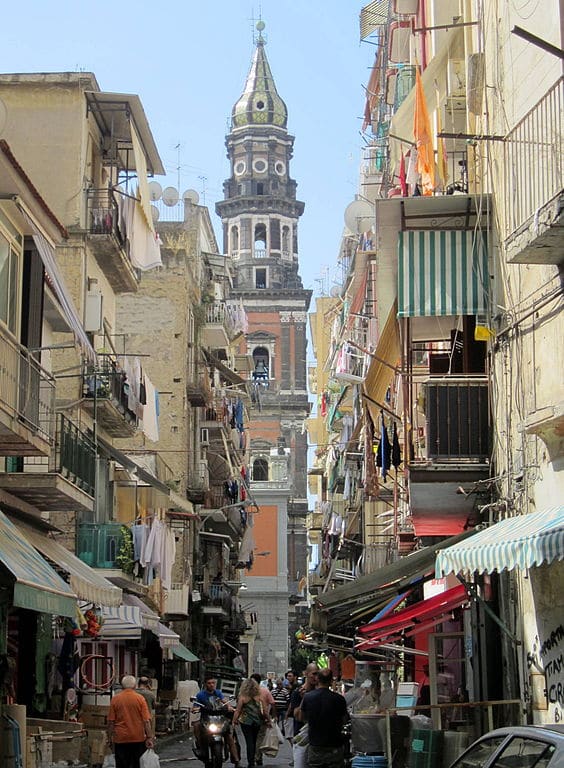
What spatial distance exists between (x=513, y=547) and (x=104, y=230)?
58.6 ft

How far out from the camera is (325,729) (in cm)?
1535

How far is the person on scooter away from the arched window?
240ft

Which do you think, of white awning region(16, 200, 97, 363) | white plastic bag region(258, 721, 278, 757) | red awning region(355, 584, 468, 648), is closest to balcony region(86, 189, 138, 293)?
white awning region(16, 200, 97, 363)

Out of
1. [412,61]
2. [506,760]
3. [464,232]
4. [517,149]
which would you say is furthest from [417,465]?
[412,61]

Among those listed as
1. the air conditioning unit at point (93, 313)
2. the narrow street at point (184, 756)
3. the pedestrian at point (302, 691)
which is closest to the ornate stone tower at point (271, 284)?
the narrow street at point (184, 756)

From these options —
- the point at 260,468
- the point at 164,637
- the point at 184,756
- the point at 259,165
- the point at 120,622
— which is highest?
the point at 259,165

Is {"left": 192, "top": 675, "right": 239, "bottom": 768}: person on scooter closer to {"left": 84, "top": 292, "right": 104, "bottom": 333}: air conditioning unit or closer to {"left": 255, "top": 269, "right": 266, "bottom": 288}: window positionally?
{"left": 84, "top": 292, "right": 104, "bottom": 333}: air conditioning unit

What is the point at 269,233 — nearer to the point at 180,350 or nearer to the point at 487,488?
the point at 180,350

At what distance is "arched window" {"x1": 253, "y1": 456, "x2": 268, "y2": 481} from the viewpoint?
9631 centimetres

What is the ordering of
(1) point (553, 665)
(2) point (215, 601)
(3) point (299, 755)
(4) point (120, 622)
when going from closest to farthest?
(1) point (553, 665) → (3) point (299, 755) → (4) point (120, 622) → (2) point (215, 601)

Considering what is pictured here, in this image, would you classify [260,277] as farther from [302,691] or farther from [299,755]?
[299,755]

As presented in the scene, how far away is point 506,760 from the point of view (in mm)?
8320

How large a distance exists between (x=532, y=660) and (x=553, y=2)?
6195 millimetres

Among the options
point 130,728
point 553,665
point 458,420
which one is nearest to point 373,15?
point 458,420
